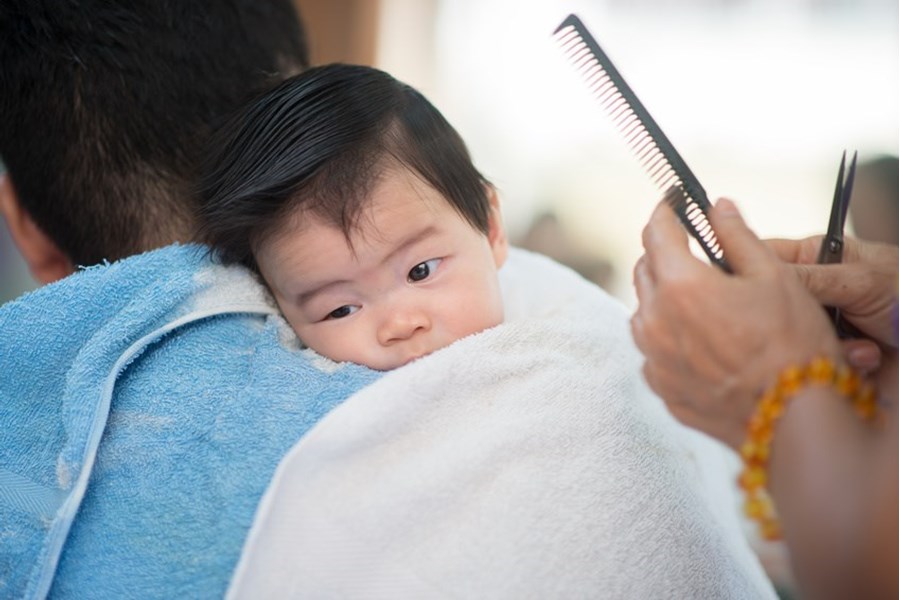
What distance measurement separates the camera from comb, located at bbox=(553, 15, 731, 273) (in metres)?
0.74

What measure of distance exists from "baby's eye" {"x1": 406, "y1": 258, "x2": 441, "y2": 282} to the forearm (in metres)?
0.47

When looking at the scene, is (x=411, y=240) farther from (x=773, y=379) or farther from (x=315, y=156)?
(x=773, y=379)

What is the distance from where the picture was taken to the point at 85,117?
104 centimetres

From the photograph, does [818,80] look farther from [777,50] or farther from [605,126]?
[605,126]

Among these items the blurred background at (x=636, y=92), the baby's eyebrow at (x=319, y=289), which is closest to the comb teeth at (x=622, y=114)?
the baby's eyebrow at (x=319, y=289)

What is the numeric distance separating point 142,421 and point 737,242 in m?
0.57

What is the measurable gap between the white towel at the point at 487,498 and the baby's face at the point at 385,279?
0.12 meters

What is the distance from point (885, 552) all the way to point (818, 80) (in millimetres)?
2014

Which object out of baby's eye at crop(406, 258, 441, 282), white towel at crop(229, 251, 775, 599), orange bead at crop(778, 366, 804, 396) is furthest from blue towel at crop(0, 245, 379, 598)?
orange bead at crop(778, 366, 804, 396)

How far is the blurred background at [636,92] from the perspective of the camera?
91.0 inches

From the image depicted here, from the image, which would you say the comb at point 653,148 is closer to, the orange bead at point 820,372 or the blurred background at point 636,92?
the orange bead at point 820,372

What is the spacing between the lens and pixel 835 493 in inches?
23.9

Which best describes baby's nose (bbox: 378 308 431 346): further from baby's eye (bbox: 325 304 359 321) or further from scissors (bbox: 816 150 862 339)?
scissors (bbox: 816 150 862 339)

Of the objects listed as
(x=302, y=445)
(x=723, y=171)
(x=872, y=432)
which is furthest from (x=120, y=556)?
(x=723, y=171)
